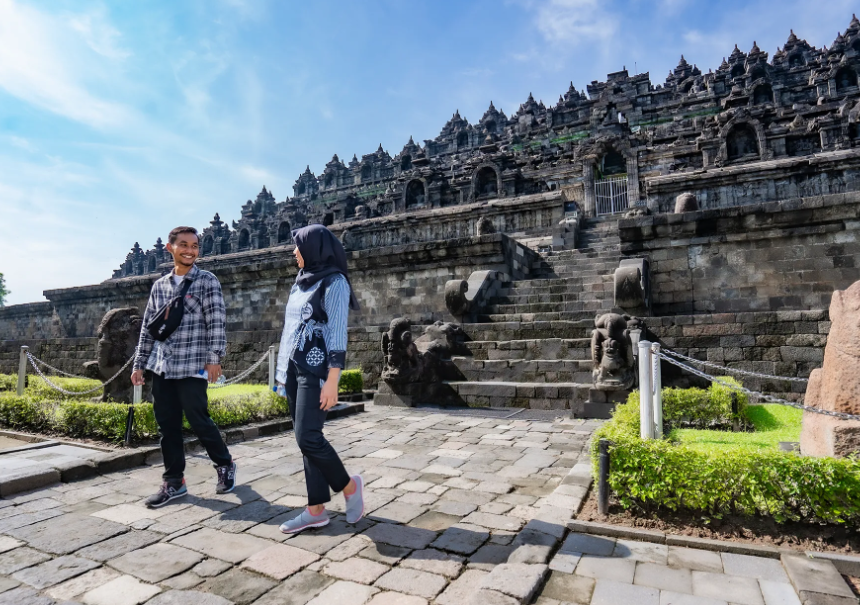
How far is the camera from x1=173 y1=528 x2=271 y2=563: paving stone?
284 centimetres

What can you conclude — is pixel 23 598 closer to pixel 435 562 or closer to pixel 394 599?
pixel 394 599

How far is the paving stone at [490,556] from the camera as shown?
268 centimetres

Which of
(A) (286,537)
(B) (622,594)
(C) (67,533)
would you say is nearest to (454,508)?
(A) (286,537)

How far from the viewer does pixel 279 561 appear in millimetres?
2740

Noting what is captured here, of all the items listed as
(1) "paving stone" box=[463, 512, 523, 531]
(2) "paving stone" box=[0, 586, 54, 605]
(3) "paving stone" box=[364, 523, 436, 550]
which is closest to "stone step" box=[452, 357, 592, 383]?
(1) "paving stone" box=[463, 512, 523, 531]

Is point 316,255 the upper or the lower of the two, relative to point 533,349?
upper

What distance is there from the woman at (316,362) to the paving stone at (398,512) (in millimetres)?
225

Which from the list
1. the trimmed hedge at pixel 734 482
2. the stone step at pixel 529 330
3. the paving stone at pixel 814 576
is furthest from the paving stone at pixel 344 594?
the stone step at pixel 529 330

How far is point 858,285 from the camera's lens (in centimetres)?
335

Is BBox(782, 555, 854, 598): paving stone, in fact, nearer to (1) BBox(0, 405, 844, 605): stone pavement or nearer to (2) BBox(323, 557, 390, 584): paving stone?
(1) BBox(0, 405, 844, 605): stone pavement

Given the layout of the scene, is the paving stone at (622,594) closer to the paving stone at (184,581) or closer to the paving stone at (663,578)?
the paving stone at (663,578)

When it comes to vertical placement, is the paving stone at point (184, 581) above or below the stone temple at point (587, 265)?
below

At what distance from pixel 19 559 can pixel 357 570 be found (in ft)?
6.40

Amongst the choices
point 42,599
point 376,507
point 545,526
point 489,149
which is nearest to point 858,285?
point 545,526
